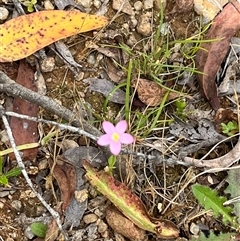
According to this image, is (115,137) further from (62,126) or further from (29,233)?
(29,233)

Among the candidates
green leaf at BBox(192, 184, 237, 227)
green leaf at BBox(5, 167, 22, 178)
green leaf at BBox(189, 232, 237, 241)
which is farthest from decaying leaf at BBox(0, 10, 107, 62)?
green leaf at BBox(189, 232, 237, 241)

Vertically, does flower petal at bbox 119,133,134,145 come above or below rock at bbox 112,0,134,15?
below

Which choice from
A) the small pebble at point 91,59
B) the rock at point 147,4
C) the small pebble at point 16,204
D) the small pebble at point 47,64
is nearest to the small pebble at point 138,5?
the rock at point 147,4

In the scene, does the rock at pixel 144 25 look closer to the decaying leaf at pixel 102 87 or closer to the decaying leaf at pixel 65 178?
the decaying leaf at pixel 102 87

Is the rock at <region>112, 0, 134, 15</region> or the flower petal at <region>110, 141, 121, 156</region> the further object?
the rock at <region>112, 0, 134, 15</region>

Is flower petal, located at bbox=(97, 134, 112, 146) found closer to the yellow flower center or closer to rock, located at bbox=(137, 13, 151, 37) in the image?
the yellow flower center

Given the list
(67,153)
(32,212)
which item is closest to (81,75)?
(67,153)

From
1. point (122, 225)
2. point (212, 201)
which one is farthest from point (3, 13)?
point (212, 201)
